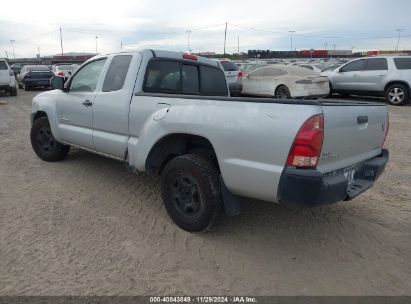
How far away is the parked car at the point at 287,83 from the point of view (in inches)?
526

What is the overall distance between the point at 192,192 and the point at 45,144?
360 cm

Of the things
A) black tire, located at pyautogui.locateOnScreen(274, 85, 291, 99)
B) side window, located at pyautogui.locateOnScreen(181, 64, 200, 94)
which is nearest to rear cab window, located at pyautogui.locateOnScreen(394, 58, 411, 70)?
black tire, located at pyautogui.locateOnScreen(274, 85, 291, 99)

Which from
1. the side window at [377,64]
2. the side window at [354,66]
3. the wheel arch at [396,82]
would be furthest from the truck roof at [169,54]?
the side window at [354,66]

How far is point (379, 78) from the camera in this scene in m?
13.7

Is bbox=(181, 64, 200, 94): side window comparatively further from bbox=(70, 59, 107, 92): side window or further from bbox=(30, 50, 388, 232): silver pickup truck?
bbox=(70, 59, 107, 92): side window

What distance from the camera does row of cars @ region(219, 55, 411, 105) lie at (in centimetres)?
1334

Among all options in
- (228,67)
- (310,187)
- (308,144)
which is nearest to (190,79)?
(308,144)

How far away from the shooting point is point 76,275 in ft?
10.2

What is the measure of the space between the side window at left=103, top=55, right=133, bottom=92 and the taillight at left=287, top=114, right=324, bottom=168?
7.99ft

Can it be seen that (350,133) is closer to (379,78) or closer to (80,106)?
(80,106)

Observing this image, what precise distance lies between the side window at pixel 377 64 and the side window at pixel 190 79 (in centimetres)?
1073

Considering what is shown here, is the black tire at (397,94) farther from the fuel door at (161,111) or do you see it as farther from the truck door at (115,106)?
the fuel door at (161,111)

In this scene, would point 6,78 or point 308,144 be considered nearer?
point 308,144

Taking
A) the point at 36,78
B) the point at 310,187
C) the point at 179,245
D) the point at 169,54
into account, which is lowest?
the point at 179,245
